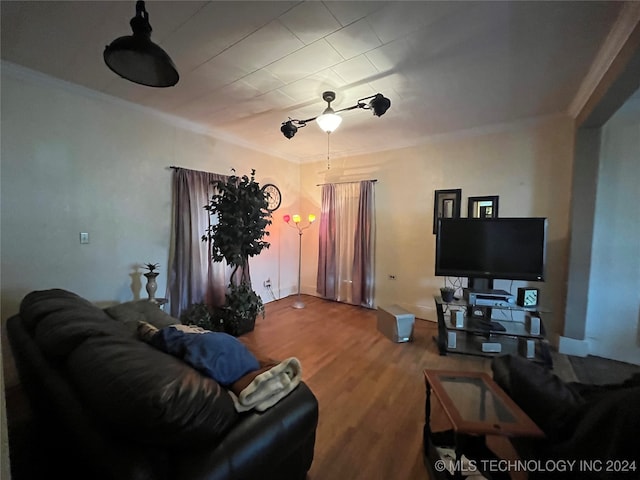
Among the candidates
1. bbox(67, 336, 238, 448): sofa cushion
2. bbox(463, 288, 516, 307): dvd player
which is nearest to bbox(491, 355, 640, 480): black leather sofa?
bbox(67, 336, 238, 448): sofa cushion

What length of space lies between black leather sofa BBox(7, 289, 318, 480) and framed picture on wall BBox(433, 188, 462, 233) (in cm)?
312

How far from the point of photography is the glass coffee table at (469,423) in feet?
3.39

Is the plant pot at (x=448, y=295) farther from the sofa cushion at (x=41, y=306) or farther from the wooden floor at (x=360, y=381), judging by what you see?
the sofa cushion at (x=41, y=306)

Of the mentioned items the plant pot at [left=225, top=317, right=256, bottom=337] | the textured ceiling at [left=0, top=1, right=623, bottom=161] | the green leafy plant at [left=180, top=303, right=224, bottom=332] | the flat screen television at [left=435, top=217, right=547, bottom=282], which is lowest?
the plant pot at [left=225, top=317, right=256, bottom=337]

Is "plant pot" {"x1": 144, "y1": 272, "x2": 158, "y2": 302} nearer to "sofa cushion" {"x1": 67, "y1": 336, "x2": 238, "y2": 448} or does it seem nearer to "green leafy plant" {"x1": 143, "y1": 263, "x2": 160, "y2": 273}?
"green leafy plant" {"x1": 143, "y1": 263, "x2": 160, "y2": 273}

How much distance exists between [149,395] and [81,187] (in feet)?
8.83

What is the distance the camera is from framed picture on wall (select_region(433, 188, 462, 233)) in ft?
11.4

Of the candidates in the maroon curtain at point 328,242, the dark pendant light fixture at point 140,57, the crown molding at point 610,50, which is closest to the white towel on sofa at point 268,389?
the dark pendant light fixture at point 140,57

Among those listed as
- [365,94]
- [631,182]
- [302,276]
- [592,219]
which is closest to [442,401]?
[365,94]

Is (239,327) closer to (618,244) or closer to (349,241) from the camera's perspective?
(349,241)

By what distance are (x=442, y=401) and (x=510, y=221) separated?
2.24m

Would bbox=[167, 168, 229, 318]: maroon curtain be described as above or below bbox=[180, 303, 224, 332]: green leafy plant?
above

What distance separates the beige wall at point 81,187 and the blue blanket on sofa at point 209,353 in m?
2.10

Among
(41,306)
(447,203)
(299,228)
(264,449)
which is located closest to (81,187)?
(41,306)
